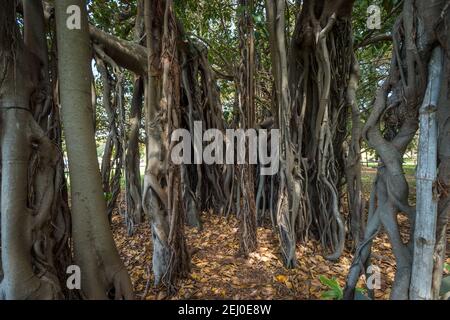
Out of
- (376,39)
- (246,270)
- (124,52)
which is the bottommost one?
(246,270)

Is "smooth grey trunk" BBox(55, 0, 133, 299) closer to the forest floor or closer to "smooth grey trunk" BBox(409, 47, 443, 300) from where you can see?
the forest floor

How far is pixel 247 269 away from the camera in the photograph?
2.08m

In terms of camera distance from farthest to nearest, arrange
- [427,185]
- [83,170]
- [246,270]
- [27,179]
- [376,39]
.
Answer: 1. [376,39]
2. [246,270]
3. [83,170]
4. [27,179]
5. [427,185]

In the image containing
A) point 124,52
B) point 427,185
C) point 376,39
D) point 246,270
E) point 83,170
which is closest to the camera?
point 427,185

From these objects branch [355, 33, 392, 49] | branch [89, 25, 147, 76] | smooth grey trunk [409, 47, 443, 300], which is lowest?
smooth grey trunk [409, 47, 443, 300]

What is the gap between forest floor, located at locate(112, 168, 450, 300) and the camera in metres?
1.80

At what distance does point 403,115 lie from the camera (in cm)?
122

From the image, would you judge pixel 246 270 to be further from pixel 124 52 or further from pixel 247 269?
pixel 124 52

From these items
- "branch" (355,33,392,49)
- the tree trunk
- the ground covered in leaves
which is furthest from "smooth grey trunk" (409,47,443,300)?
"branch" (355,33,392,49)

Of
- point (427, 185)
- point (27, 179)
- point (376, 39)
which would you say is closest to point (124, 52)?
point (27, 179)

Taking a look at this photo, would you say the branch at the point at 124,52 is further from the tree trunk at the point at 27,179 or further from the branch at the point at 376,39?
the branch at the point at 376,39

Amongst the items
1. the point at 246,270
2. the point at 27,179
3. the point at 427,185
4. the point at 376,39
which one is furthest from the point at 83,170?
the point at 376,39

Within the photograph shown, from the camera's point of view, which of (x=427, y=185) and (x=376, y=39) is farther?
(x=376, y=39)

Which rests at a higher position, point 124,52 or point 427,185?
point 124,52
